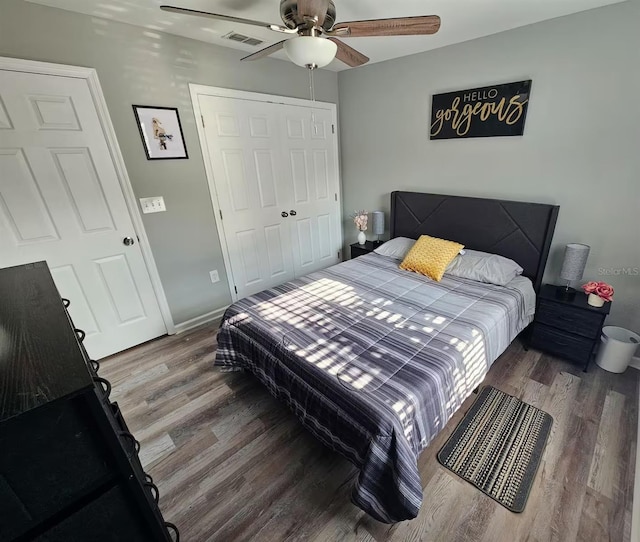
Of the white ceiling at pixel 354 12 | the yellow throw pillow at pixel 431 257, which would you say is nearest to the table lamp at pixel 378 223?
the yellow throw pillow at pixel 431 257

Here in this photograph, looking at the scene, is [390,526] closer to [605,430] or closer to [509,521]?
[509,521]

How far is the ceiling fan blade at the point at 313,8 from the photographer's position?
1.25 m

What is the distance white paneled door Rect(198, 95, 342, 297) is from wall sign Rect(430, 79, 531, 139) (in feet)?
4.41

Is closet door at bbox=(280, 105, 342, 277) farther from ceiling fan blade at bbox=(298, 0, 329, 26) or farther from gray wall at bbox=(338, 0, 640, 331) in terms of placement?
ceiling fan blade at bbox=(298, 0, 329, 26)

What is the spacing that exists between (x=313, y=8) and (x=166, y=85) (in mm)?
1658

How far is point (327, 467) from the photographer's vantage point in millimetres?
1588

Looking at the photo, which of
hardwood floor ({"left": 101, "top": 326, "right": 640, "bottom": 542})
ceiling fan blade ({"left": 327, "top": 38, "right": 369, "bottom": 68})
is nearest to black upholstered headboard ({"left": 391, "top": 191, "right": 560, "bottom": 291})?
hardwood floor ({"left": 101, "top": 326, "right": 640, "bottom": 542})

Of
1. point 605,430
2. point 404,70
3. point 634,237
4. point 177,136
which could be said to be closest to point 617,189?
point 634,237

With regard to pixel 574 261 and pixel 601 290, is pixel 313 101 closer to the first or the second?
pixel 574 261

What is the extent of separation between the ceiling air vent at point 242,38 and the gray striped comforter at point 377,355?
2.01 metres

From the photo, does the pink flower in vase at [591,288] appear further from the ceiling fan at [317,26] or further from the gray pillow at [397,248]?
the ceiling fan at [317,26]

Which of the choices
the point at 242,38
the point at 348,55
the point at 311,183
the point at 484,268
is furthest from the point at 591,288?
the point at 242,38

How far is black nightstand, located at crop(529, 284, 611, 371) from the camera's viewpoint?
204 centimetres

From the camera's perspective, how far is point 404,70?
9.49 ft
